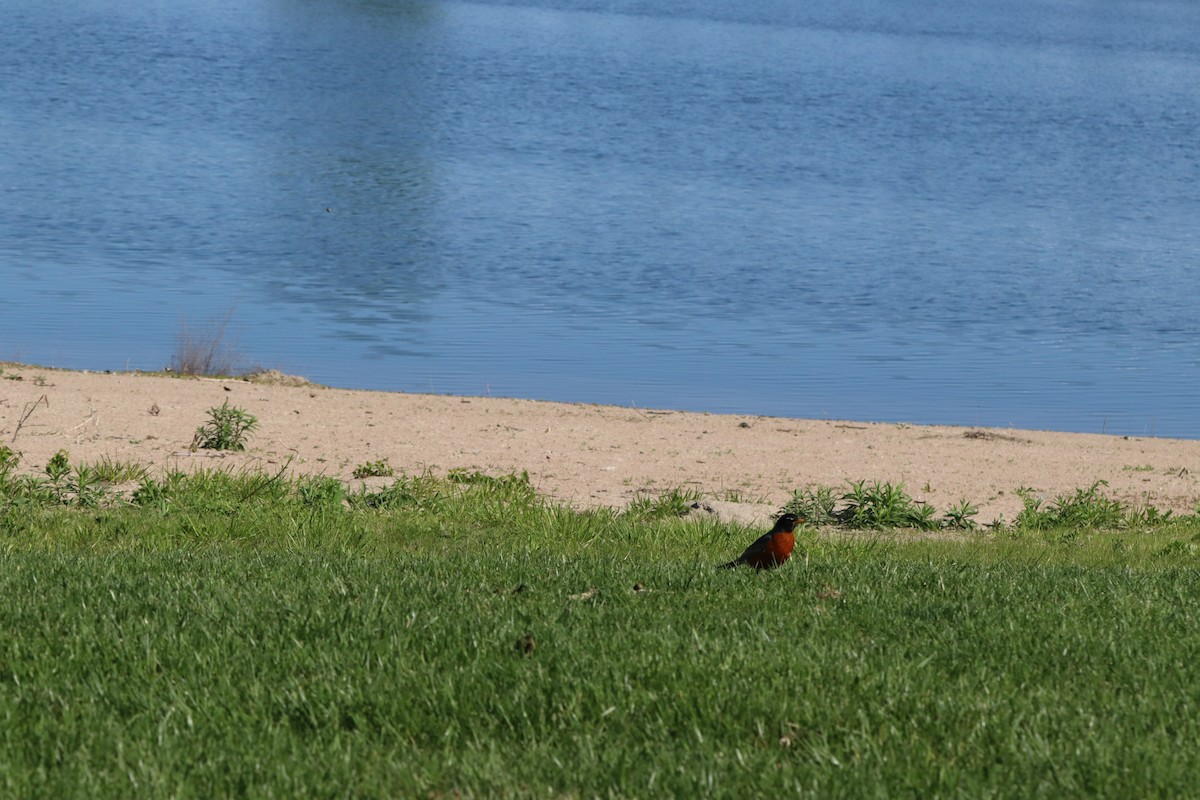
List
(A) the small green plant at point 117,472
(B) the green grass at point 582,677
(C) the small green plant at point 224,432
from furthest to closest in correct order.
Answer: (C) the small green plant at point 224,432
(A) the small green plant at point 117,472
(B) the green grass at point 582,677

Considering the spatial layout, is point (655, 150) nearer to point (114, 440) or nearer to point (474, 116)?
point (474, 116)

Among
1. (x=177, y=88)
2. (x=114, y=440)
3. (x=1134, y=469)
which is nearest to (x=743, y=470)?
(x=1134, y=469)

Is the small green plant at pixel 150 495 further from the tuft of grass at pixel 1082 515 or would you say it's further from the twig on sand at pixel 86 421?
the tuft of grass at pixel 1082 515

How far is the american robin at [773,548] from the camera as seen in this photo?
23.8ft

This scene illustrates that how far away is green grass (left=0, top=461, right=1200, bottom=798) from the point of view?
14.0 ft

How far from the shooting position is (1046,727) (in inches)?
184

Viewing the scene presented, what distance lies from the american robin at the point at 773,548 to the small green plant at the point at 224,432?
5569 millimetres

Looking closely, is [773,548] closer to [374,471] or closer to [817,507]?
[817,507]

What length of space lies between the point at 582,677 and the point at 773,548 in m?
2.40

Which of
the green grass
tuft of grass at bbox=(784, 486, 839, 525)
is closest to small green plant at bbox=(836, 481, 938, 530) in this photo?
tuft of grass at bbox=(784, 486, 839, 525)

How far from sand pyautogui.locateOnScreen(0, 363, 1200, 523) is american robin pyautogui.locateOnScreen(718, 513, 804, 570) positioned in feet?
8.64

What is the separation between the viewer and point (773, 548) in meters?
7.25

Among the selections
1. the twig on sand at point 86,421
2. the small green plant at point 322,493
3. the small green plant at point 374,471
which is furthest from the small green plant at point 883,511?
the twig on sand at point 86,421

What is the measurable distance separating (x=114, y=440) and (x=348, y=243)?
50.7 ft
